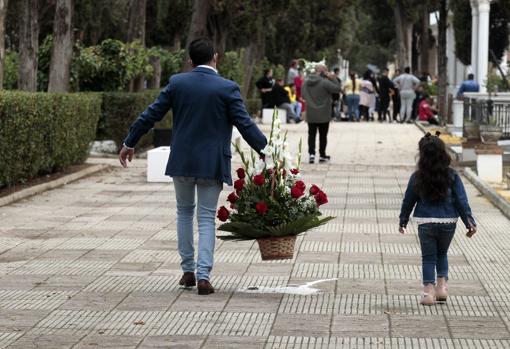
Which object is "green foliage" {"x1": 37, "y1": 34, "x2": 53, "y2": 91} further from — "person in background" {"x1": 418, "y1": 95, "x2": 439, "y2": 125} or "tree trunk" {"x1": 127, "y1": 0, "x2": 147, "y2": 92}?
"person in background" {"x1": 418, "y1": 95, "x2": 439, "y2": 125}

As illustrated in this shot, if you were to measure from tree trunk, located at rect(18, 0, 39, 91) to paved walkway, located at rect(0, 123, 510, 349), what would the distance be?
37.4 ft

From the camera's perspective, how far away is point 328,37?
58.2 meters

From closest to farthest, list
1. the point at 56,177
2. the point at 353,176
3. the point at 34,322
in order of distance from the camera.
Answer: the point at 34,322
the point at 56,177
the point at 353,176

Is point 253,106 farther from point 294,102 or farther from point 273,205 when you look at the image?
point 273,205

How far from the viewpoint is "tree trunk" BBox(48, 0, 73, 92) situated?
23.5m

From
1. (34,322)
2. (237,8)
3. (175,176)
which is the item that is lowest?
(34,322)

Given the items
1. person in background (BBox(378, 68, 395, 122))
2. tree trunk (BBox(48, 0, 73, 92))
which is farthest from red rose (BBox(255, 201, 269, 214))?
person in background (BBox(378, 68, 395, 122))

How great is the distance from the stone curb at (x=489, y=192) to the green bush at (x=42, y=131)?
233 inches

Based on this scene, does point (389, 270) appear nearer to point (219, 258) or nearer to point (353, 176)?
point (219, 258)

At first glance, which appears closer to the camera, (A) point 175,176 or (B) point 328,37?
(A) point 175,176

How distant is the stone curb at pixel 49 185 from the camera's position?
50.1 ft

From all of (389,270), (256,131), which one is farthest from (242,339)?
(389,270)

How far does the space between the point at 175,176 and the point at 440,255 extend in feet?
6.25

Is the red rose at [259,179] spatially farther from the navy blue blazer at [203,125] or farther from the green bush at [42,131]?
the green bush at [42,131]
